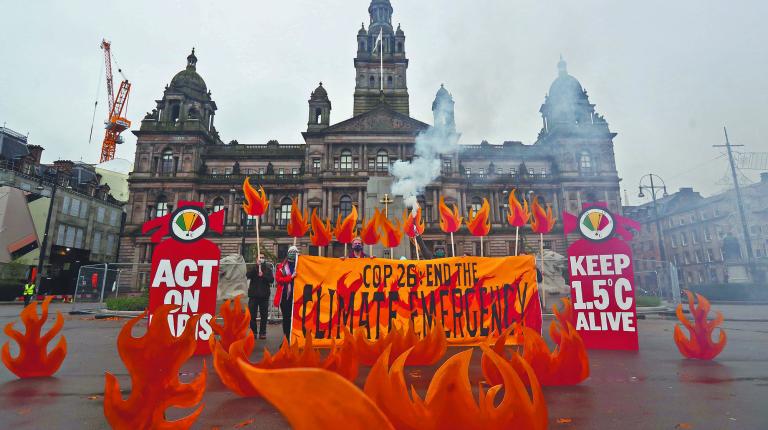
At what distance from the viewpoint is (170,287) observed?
20.5 feet

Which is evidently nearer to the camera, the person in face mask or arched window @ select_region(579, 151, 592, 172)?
the person in face mask

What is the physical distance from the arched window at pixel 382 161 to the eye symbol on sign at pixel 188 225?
33.5 meters

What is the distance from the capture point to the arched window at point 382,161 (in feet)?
131

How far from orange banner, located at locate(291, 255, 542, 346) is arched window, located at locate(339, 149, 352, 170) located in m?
34.0

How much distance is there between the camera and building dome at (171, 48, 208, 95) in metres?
43.2

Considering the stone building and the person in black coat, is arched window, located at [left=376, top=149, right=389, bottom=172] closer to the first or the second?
the stone building

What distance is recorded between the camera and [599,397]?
3.87 meters

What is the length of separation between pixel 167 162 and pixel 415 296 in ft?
140

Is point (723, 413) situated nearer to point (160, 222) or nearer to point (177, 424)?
point (177, 424)

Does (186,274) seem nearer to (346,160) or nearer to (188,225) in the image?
(188,225)

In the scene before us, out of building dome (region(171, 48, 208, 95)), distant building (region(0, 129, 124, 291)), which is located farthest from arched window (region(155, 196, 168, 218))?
building dome (region(171, 48, 208, 95))

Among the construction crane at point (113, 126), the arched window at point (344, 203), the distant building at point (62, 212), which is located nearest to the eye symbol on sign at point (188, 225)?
the arched window at point (344, 203)

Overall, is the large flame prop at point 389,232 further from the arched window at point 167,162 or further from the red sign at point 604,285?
the arched window at point 167,162

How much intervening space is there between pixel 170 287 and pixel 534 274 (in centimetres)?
646
